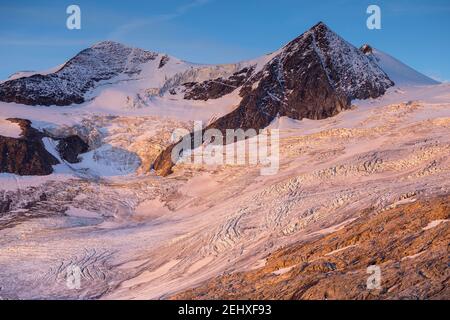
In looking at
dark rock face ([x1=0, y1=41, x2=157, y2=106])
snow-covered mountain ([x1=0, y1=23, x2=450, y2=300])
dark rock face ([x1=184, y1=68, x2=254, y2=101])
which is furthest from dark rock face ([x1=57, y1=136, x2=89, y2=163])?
dark rock face ([x1=184, y1=68, x2=254, y2=101])

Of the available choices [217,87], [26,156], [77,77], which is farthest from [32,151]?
[217,87]

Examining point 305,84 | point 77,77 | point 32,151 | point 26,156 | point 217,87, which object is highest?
point 77,77

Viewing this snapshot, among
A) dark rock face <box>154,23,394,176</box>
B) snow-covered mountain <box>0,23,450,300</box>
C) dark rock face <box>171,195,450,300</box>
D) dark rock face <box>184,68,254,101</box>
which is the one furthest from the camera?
dark rock face <box>184,68,254,101</box>

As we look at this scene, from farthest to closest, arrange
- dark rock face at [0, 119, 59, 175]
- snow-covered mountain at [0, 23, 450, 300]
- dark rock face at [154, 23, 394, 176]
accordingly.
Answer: dark rock face at [154, 23, 394, 176] < dark rock face at [0, 119, 59, 175] < snow-covered mountain at [0, 23, 450, 300]

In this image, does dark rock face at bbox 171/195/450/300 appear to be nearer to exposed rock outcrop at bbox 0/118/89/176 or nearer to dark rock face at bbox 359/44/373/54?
exposed rock outcrop at bbox 0/118/89/176

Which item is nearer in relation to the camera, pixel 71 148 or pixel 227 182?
pixel 227 182

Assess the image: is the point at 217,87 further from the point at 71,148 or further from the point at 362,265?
the point at 362,265

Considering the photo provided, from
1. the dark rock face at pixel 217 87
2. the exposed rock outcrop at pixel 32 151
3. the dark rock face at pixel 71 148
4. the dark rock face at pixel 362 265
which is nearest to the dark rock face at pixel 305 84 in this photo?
the dark rock face at pixel 217 87
